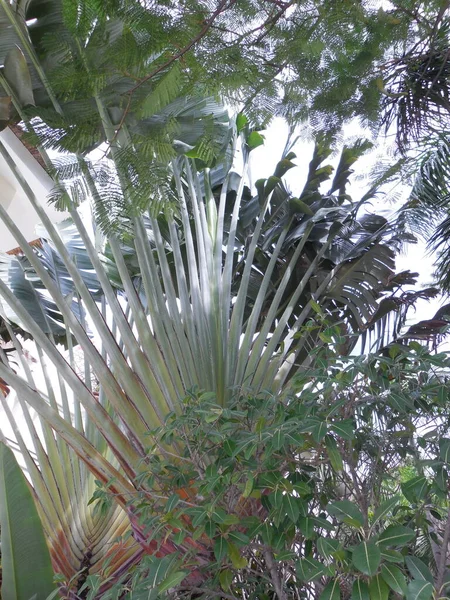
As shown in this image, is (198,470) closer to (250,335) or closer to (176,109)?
(250,335)

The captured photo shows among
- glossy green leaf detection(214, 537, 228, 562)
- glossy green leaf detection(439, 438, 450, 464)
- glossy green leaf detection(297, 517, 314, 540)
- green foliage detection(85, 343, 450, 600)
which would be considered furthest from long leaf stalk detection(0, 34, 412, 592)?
glossy green leaf detection(439, 438, 450, 464)

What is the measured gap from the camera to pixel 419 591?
928mm

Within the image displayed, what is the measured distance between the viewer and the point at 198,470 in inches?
63.2

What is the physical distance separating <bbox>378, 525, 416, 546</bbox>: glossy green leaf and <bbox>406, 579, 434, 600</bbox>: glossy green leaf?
9 cm

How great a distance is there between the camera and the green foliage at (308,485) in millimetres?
1189

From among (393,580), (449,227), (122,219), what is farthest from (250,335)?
(449,227)

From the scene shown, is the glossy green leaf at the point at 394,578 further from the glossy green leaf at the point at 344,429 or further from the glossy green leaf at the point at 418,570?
the glossy green leaf at the point at 344,429

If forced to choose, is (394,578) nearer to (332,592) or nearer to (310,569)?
(332,592)

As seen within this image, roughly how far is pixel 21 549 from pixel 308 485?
1.35 meters

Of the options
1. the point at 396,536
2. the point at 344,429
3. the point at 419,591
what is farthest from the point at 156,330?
the point at 419,591

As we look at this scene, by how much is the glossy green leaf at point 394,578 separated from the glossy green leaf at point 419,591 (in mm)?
50

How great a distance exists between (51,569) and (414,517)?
1.51m

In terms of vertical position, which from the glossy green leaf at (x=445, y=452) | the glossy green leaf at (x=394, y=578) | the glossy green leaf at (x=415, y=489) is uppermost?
the glossy green leaf at (x=445, y=452)

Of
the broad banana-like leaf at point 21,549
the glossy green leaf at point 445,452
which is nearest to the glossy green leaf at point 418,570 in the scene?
the glossy green leaf at point 445,452
